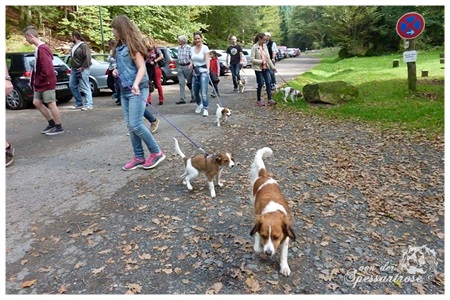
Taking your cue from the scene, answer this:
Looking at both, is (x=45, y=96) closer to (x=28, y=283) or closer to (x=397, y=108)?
(x=28, y=283)

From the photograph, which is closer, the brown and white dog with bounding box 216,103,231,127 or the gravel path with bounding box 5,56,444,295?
the gravel path with bounding box 5,56,444,295

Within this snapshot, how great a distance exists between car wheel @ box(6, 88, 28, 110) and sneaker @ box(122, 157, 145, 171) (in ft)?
23.9

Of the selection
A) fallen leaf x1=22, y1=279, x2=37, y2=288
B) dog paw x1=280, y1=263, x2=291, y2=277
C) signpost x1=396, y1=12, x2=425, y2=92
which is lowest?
dog paw x1=280, y1=263, x2=291, y2=277

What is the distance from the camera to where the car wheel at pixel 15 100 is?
10.7m

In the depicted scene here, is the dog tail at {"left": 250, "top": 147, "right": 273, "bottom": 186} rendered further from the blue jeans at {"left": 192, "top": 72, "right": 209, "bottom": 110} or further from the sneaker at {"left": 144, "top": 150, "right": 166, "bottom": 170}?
the blue jeans at {"left": 192, "top": 72, "right": 209, "bottom": 110}

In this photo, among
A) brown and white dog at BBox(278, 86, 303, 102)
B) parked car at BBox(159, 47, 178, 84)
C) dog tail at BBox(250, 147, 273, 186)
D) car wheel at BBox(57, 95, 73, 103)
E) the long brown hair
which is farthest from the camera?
parked car at BBox(159, 47, 178, 84)

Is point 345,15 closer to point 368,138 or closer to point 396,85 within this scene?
point 396,85

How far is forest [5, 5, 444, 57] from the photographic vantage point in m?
23.9

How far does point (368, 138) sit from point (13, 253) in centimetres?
661

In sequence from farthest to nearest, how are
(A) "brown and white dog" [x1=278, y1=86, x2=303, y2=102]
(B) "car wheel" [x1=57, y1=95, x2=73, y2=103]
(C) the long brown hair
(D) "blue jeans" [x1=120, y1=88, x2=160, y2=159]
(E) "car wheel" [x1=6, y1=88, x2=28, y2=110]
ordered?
(B) "car wheel" [x1=57, y1=95, x2=73, y2=103] → (A) "brown and white dog" [x1=278, y1=86, x2=303, y2=102] → (E) "car wheel" [x1=6, y1=88, x2=28, y2=110] → (D) "blue jeans" [x1=120, y1=88, x2=160, y2=159] → (C) the long brown hair

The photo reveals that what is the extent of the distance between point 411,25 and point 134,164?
8949mm

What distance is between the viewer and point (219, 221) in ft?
13.1

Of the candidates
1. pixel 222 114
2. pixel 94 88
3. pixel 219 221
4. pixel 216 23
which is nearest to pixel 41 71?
pixel 222 114

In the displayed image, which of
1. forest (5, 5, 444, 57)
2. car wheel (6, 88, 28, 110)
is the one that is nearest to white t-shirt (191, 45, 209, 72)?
car wheel (6, 88, 28, 110)
